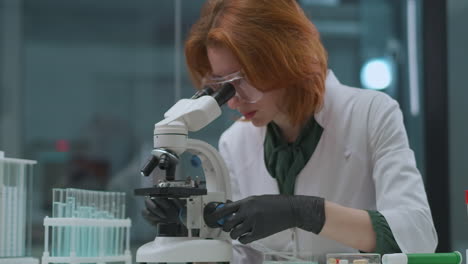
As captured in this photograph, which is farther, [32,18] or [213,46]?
[32,18]

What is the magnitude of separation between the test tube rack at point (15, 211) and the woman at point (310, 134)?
1.76ft

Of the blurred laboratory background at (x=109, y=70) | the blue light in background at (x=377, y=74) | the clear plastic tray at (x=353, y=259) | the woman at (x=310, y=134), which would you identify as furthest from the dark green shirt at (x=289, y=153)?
the blue light in background at (x=377, y=74)

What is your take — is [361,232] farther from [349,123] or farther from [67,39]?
[67,39]

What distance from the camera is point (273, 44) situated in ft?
5.57

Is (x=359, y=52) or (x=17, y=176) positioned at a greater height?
(x=359, y=52)

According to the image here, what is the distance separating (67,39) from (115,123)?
54 centimetres

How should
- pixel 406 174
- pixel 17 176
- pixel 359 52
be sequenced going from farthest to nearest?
→ pixel 359 52 < pixel 406 174 < pixel 17 176

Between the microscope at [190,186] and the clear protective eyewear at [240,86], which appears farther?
the clear protective eyewear at [240,86]

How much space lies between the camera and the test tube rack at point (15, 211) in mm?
1462

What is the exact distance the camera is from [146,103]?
3303 mm

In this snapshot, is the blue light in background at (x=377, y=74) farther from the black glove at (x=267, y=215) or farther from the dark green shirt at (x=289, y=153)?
the black glove at (x=267, y=215)

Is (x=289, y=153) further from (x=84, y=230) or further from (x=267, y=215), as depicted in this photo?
(x=84, y=230)

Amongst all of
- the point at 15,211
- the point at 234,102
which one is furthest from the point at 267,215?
the point at 15,211

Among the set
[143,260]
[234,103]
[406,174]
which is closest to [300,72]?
[234,103]
